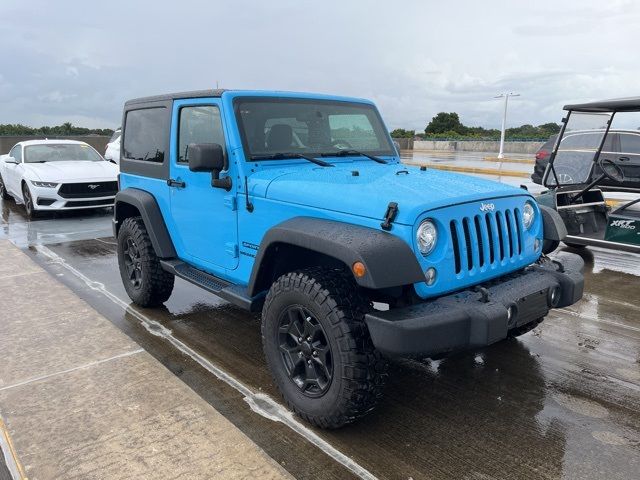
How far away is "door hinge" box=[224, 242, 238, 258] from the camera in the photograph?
12.4 ft

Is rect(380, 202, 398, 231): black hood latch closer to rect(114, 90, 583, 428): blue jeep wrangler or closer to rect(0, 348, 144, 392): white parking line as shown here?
rect(114, 90, 583, 428): blue jeep wrangler

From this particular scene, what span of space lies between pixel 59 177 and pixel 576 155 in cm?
887

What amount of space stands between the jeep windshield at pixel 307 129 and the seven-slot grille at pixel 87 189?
7.11 m

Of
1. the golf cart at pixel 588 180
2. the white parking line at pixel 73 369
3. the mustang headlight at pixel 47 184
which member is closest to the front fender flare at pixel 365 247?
the white parking line at pixel 73 369

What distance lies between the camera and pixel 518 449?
285 cm

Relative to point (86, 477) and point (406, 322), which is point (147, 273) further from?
point (406, 322)

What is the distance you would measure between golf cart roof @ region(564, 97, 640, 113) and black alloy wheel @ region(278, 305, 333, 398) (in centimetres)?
532

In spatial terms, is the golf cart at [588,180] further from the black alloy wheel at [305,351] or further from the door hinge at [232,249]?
the black alloy wheel at [305,351]

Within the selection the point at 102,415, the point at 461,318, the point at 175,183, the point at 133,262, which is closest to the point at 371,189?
the point at 461,318

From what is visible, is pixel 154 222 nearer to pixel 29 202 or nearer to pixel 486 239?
pixel 486 239

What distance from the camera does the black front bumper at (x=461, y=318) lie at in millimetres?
2541

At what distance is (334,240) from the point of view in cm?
274

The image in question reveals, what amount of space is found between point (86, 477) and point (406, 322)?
174 cm

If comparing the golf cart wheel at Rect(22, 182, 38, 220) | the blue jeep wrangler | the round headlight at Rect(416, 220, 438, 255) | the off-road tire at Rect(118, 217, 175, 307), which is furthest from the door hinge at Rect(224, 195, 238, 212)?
the golf cart wheel at Rect(22, 182, 38, 220)
